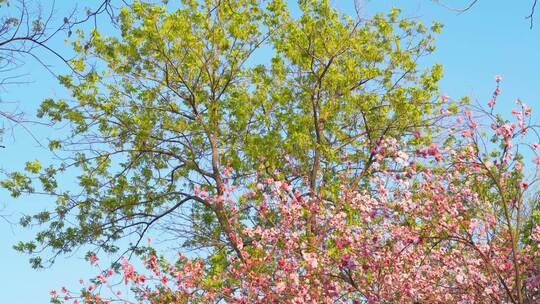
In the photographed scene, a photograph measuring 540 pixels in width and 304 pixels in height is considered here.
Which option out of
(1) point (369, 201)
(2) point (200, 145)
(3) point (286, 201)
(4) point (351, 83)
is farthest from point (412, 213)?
(2) point (200, 145)

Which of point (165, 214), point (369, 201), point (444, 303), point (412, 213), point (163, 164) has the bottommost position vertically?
point (444, 303)

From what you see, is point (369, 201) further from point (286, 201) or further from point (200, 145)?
point (200, 145)

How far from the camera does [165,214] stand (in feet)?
55.9

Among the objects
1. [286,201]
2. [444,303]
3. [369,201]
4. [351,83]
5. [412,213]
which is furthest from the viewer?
[351,83]

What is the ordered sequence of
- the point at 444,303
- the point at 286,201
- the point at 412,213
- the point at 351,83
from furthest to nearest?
the point at 351,83 < the point at 286,201 < the point at 444,303 < the point at 412,213

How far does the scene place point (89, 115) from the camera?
53.5 feet

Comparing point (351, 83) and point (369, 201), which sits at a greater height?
point (351, 83)

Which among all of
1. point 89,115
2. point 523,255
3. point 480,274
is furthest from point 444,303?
point 89,115

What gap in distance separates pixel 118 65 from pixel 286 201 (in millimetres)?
7279

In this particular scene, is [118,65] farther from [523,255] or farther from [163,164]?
[523,255]

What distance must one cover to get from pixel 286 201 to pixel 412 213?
3.24 metres

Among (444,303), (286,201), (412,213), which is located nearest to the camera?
(412,213)

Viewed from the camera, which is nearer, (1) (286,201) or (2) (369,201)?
(2) (369,201)

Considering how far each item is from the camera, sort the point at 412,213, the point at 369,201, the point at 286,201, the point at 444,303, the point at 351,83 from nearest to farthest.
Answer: the point at 412,213 < the point at 444,303 < the point at 369,201 < the point at 286,201 < the point at 351,83
